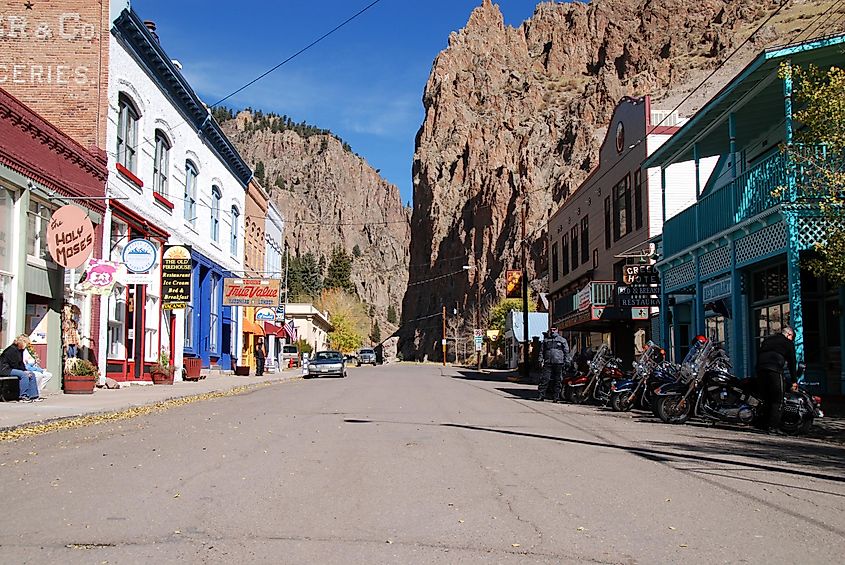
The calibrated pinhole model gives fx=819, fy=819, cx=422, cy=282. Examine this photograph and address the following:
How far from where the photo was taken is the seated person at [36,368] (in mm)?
18359

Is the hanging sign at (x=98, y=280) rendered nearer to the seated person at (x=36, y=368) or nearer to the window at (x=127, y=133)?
the seated person at (x=36, y=368)

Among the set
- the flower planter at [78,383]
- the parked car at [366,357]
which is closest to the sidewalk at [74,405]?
the flower planter at [78,383]

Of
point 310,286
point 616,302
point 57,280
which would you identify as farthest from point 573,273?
point 310,286

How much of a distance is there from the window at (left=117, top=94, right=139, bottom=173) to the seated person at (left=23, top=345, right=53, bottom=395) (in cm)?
830

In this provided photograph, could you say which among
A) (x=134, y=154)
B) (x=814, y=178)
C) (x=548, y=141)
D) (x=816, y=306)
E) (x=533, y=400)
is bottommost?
(x=533, y=400)

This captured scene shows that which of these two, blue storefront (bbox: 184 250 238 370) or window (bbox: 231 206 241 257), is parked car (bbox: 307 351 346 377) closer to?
blue storefront (bbox: 184 250 238 370)

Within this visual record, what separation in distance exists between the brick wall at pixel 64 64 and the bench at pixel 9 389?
881 cm

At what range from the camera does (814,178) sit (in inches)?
587

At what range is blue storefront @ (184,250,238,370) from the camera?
36031mm

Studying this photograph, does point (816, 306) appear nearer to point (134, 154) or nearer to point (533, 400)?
point (533, 400)

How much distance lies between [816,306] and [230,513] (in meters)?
16.4

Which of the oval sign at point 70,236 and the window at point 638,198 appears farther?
A: the window at point 638,198

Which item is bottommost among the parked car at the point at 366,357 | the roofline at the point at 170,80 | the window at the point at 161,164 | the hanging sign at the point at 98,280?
the parked car at the point at 366,357

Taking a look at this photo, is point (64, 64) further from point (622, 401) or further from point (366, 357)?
point (366, 357)
